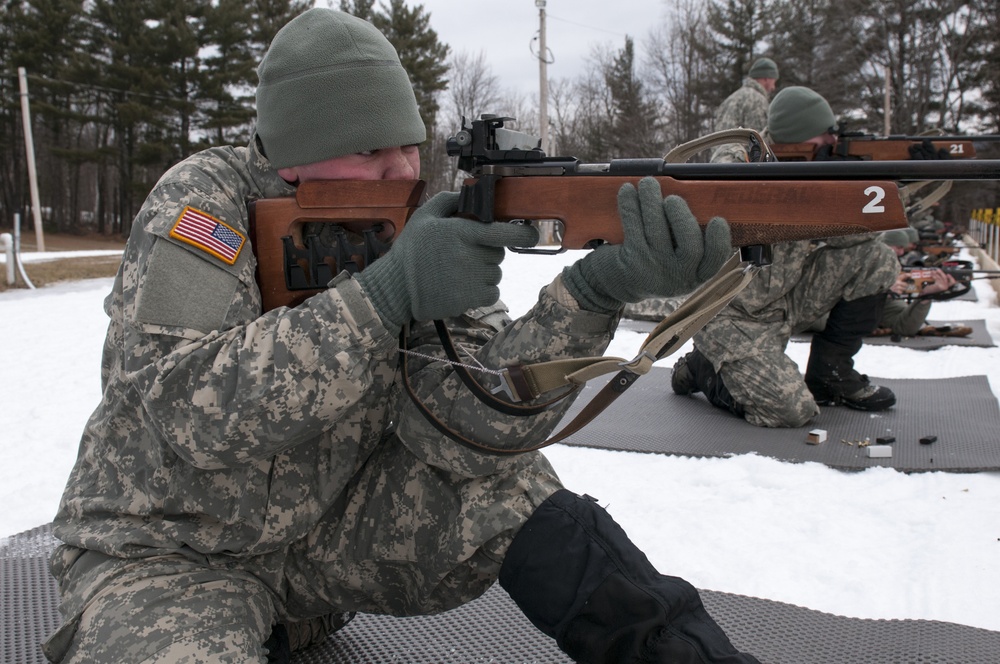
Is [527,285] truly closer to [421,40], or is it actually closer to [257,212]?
[257,212]

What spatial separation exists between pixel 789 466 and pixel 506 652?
2099 mm

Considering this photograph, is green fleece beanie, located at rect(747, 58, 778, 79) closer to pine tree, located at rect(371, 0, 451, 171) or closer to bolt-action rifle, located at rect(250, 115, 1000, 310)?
bolt-action rifle, located at rect(250, 115, 1000, 310)

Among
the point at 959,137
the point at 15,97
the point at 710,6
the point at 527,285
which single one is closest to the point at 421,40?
the point at 710,6

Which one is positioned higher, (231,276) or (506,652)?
(231,276)

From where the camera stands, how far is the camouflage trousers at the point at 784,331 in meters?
4.57

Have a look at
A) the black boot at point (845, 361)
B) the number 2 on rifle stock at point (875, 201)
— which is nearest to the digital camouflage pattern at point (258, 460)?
the number 2 on rifle stock at point (875, 201)

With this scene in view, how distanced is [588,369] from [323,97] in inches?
37.2

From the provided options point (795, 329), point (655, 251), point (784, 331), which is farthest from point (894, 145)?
point (655, 251)

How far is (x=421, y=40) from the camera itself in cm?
3219

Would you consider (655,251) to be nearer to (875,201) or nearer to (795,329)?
(875,201)

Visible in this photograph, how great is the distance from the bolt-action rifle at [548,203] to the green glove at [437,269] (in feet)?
0.28

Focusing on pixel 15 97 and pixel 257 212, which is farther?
pixel 15 97

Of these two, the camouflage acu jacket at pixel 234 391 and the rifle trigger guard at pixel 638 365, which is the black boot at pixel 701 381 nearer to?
the rifle trigger guard at pixel 638 365

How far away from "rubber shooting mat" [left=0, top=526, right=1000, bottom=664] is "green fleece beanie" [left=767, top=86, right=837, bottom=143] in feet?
11.9
